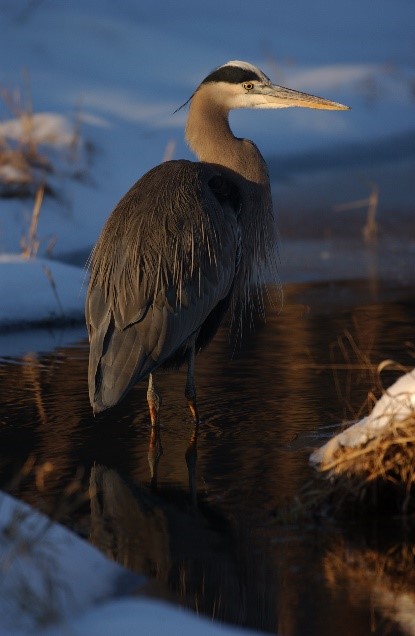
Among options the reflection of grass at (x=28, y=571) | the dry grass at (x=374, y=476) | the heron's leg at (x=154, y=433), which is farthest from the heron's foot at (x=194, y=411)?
the reflection of grass at (x=28, y=571)

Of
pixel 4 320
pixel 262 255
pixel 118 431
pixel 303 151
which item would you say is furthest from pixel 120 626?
pixel 303 151

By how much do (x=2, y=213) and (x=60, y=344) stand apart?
109 inches

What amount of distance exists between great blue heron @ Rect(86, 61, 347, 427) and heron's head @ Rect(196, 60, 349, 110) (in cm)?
2

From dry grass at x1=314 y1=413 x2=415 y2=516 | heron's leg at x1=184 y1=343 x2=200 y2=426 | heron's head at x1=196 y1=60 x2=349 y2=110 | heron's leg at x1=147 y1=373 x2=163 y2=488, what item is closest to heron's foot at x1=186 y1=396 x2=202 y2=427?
heron's leg at x1=184 y1=343 x2=200 y2=426

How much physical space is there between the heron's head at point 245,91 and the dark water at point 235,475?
1.32m

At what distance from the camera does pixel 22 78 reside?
13523mm

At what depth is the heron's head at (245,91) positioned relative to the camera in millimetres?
6738

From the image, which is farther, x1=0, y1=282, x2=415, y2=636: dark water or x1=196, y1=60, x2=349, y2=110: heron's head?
x1=196, y1=60, x2=349, y2=110: heron's head

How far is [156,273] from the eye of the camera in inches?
228

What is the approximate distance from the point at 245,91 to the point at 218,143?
380 mm

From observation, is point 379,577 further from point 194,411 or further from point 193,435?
point 194,411

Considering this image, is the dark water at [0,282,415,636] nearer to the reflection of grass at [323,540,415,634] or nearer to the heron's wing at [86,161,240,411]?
the reflection of grass at [323,540,415,634]

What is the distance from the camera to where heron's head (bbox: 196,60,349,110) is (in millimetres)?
6738

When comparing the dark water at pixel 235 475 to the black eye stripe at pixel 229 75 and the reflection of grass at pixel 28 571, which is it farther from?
the black eye stripe at pixel 229 75
